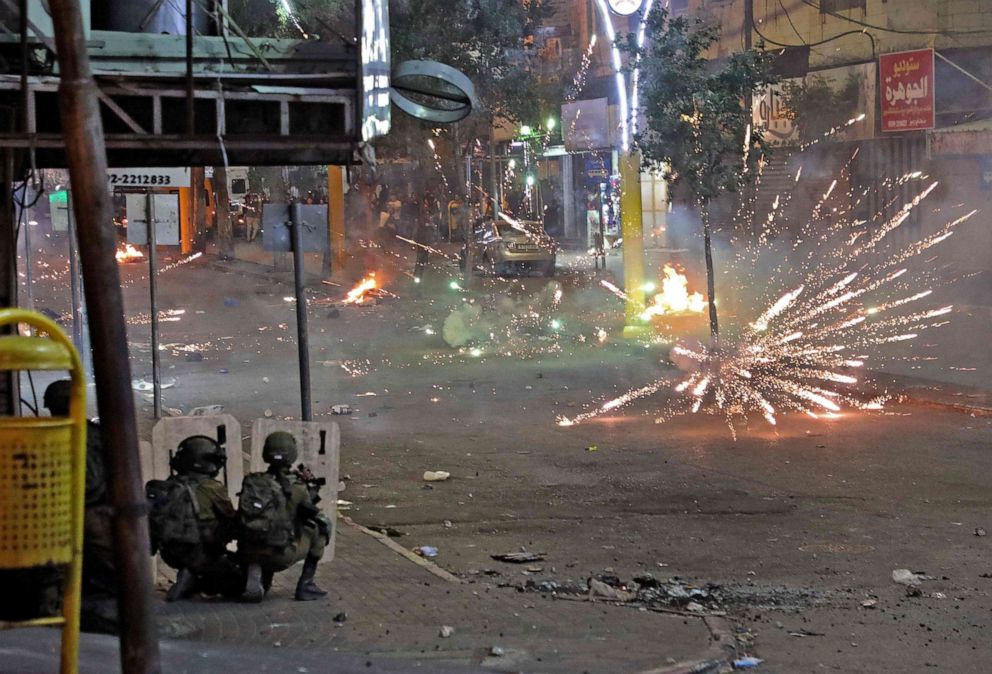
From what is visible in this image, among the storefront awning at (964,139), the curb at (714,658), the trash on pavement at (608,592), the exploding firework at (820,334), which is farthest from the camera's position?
the storefront awning at (964,139)

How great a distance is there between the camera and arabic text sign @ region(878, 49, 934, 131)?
25984 mm

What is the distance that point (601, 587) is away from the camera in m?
7.69

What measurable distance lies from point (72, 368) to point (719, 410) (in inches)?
438

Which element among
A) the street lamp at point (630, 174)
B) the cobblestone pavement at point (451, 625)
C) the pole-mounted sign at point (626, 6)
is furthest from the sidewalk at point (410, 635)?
the pole-mounted sign at point (626, 6)

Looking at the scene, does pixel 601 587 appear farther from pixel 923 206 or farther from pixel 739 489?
pixel 923 206

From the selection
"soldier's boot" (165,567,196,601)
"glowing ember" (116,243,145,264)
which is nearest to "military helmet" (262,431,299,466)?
"soldier's boot" (165,567,196,601)

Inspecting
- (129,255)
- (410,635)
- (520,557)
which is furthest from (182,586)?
(129,255)

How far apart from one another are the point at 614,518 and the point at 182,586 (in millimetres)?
3901

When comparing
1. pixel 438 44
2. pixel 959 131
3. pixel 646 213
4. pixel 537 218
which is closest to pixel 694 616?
pixel 959 131

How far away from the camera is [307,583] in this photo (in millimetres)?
7141

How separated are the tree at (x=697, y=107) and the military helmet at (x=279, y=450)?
1271 centimetres

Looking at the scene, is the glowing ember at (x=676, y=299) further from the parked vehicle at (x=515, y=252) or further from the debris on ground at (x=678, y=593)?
the debris on ground at (x=678, y=593)

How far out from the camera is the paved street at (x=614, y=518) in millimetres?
6555

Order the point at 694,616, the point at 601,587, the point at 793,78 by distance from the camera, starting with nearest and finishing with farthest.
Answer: the point at 694,616
the point at 601,587
the point at 793,78
